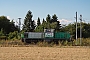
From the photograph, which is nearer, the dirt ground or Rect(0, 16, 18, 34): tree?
the dirt ground

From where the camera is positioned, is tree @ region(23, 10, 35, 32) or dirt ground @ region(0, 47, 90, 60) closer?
dirt ground @ region(0, 47, 90, 60)

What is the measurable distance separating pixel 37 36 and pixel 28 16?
44.0 m

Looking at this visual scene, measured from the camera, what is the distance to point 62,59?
17.0 m

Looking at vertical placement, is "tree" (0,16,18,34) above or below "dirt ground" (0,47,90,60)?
above

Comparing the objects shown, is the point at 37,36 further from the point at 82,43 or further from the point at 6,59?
the point at 6,59

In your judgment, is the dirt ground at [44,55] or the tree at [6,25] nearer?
the dirt ground at [44,55]

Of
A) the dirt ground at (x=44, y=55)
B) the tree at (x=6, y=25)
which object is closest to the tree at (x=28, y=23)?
the tree at (x=6, y=25)

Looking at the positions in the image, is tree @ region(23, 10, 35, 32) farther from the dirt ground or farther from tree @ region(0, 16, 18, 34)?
the dirt ground

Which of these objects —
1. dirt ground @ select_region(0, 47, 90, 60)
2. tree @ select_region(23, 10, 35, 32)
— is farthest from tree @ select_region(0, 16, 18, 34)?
dirt ground @ select_region(0, 47, 90, 60)

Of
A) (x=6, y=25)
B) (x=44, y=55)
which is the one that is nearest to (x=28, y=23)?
(x=6, y=25)

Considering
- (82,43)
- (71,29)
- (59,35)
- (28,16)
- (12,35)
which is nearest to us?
(82,43)

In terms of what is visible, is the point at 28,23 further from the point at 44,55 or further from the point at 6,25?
the point at 44,55

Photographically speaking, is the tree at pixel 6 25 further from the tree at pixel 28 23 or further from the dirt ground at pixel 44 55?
the dirt ground at pixel 44 55

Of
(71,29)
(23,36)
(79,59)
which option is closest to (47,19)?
(71,29)
